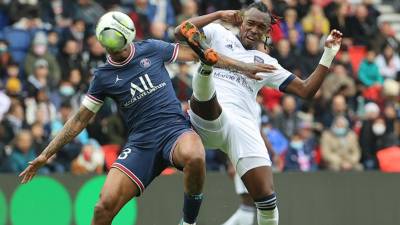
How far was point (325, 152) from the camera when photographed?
57.3ft

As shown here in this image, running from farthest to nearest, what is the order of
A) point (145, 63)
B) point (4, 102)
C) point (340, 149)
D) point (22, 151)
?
point (340, 149)
point (4, 102)
point (22, 151)
point (145, 63)

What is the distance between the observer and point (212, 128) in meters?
11.1

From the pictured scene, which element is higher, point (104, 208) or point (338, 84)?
point (104, 208)

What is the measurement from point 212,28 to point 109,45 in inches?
55.0

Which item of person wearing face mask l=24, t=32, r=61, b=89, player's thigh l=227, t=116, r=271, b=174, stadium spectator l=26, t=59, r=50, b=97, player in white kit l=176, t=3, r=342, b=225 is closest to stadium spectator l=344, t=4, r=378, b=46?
person wearing face mask l=24, t=32, r=61, b=89

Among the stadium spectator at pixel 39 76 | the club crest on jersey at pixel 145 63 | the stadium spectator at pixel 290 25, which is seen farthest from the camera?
the stadium spectator at pixel 290 25

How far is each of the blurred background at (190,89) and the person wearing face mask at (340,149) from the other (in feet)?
0.05

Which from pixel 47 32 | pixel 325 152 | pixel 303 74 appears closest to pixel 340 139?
pixel 325 152

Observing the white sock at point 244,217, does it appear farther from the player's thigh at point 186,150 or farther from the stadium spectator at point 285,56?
the stadium spectator at point 285,56

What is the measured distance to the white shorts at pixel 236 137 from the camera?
36.5 ft

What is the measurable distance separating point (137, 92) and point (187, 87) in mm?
6579

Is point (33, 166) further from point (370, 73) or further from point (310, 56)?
point (370, 73)

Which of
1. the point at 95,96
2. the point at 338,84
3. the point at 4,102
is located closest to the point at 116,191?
the point at 95,96

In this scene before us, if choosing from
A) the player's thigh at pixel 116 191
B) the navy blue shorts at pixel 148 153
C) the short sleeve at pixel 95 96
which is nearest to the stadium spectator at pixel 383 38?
the navy blue shorts at pixel 148 153
